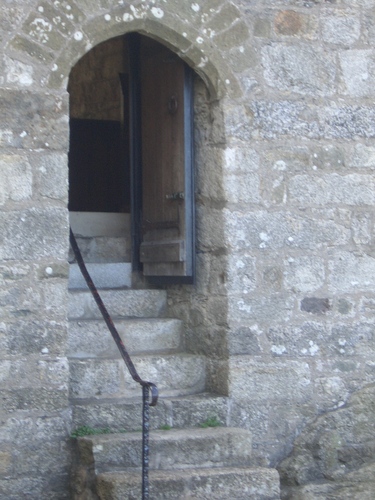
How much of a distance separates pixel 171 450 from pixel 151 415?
1.00 ft

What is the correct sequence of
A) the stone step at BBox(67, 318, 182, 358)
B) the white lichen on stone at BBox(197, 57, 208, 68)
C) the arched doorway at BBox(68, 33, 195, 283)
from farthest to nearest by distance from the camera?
the arched doorway at BBox(68, 33, 195, 283), the stone step at BBox(67, 318, 182, 358), the white lichen on stone at BBox(197, 57, 208, 68)

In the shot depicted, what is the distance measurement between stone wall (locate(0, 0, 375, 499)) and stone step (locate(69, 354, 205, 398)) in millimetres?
125

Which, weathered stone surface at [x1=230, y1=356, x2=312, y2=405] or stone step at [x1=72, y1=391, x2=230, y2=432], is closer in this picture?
stone step at [x1=72, y1=391, x2=230, y2=432]

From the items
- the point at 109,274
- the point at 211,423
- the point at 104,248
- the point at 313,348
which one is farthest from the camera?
the point at 104,248

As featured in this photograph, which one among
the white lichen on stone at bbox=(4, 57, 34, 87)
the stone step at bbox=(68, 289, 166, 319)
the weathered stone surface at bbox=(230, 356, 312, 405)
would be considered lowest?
the weathered stone surface at bbox=(230, 356, 312, 405)

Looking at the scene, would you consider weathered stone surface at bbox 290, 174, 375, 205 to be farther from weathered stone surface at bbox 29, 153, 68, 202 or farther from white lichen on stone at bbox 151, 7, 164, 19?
weathered stone surface at bbox 29, 153, 68, 202

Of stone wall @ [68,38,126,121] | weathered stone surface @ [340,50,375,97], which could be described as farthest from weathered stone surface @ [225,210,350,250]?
stone wall @ [68,38,126,121]

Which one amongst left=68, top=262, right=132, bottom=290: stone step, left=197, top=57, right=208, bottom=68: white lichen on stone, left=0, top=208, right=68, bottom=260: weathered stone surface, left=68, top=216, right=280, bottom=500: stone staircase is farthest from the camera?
left=68, top=262, right=132, bottom=290: stone step

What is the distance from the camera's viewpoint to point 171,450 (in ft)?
15.6

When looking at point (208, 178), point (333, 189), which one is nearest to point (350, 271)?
point (333, 189)

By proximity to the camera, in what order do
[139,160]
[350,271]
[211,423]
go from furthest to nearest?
1. [139,160]
2. [350,271]
3. [211,423]

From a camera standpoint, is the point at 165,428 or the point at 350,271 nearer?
the point at 165,428

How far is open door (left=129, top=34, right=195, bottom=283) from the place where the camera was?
538cm

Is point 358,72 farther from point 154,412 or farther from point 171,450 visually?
Result: point 171,450
